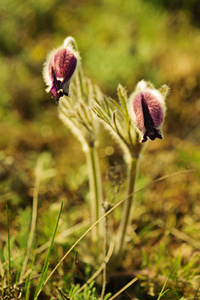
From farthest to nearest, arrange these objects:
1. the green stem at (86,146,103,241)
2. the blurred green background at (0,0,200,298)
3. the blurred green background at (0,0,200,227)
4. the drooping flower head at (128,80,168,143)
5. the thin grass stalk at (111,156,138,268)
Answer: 1. the blurred green background at (0,0,200,227)
2. the blurred green background at (0,0,200,298)
3. the green stem at (86,146,103,241)
4. the thin grass stalk at (111,156,138,268)
5. the drooping flower head at (128,80,168,143)

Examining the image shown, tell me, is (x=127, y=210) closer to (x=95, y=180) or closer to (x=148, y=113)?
(x=95, y=180)

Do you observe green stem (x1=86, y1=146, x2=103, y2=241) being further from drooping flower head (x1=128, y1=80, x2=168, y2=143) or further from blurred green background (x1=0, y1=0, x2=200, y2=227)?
blurred green background (x1=0, y1=0, x2=200, y2=227)

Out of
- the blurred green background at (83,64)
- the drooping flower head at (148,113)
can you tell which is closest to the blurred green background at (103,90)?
the blurred green background at (83,64)

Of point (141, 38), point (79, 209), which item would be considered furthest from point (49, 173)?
point (141, 38)

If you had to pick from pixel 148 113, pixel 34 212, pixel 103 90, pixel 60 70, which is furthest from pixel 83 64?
pixel 148 113

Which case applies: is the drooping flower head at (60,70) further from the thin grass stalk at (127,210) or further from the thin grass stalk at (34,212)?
the thin grass stalk at (34,212)

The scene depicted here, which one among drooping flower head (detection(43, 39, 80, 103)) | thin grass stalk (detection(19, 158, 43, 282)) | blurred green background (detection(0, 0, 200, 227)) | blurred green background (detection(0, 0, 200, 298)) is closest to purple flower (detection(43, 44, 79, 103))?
drooping flower head (detection(43, 39, 80, 103))
